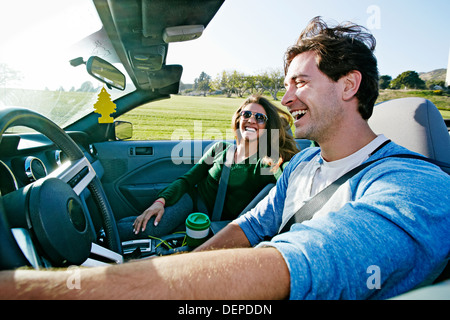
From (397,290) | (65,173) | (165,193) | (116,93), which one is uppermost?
(116,93)

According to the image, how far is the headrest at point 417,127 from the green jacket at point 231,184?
0.92 metres

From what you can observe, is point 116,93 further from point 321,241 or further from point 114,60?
point 321,241

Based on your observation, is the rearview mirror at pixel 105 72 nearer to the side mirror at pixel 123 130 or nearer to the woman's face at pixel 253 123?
the side mirror at pixel 123 130

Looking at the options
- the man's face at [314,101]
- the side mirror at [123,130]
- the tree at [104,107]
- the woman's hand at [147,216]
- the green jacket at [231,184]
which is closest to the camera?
the man's face at [314,101]

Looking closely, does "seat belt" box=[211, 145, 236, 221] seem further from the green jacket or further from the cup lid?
the cup lid

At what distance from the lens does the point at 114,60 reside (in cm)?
215

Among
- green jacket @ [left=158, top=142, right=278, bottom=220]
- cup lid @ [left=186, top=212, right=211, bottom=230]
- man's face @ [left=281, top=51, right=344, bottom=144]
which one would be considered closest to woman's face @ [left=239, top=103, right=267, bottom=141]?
green jacket @ [left=158, top=142, right=278, bottom=220]

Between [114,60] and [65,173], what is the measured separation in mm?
1382

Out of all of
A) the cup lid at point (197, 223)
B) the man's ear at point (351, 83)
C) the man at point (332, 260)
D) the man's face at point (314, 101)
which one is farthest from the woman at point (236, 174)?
the man at point (332, 260)

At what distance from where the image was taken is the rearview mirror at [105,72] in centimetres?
181

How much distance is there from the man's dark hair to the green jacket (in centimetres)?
97

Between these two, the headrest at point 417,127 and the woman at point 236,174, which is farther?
the woman at point 236,174

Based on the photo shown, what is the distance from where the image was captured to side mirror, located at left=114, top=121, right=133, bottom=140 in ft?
9.25
